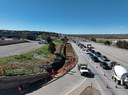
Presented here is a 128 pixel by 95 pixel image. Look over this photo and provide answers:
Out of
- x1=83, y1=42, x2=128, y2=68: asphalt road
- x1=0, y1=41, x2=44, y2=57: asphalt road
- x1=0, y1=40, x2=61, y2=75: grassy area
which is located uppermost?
x1=0, y1=40, x2=61, y2=75: grassy area

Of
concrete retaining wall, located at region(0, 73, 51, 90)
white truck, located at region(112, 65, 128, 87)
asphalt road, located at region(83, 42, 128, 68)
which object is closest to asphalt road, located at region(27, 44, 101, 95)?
concrete retaining wall, located at region(0, 73, 51, 90)

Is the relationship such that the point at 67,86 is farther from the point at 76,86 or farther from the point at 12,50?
the point at 12,50

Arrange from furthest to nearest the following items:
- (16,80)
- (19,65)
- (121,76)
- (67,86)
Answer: (19,65) → (121,76) → (67,86) → (16,80)

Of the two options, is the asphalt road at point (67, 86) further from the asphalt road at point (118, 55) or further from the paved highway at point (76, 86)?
the asphalt road at point (118, 55)

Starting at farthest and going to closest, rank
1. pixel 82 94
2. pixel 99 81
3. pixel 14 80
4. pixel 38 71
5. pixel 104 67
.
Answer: pixel 104 67, pixel 38 71, pixel 99 81, pixel 14 80, pixel 82 94

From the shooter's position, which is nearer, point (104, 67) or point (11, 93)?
point (11, 93)

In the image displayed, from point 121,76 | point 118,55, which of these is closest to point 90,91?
point 121,76

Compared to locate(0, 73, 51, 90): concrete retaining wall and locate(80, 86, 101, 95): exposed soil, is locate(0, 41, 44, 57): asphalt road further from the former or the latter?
locate(80, 86, 101, 95): exposed soil

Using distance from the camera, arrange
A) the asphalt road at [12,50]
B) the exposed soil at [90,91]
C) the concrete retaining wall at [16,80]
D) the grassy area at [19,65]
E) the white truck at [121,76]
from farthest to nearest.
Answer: the asphalt road at [12,50], the grassy area at [19,65], the white truck at [121,76], the concrete retaining wall at [16,80], the exposed soil at [90,91]

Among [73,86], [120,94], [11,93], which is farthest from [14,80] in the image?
[120,94]

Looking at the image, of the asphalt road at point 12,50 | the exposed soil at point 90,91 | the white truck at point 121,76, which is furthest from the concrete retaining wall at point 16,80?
the asphalt road at point 12,50

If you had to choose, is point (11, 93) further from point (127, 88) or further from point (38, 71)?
point (127, 88)
